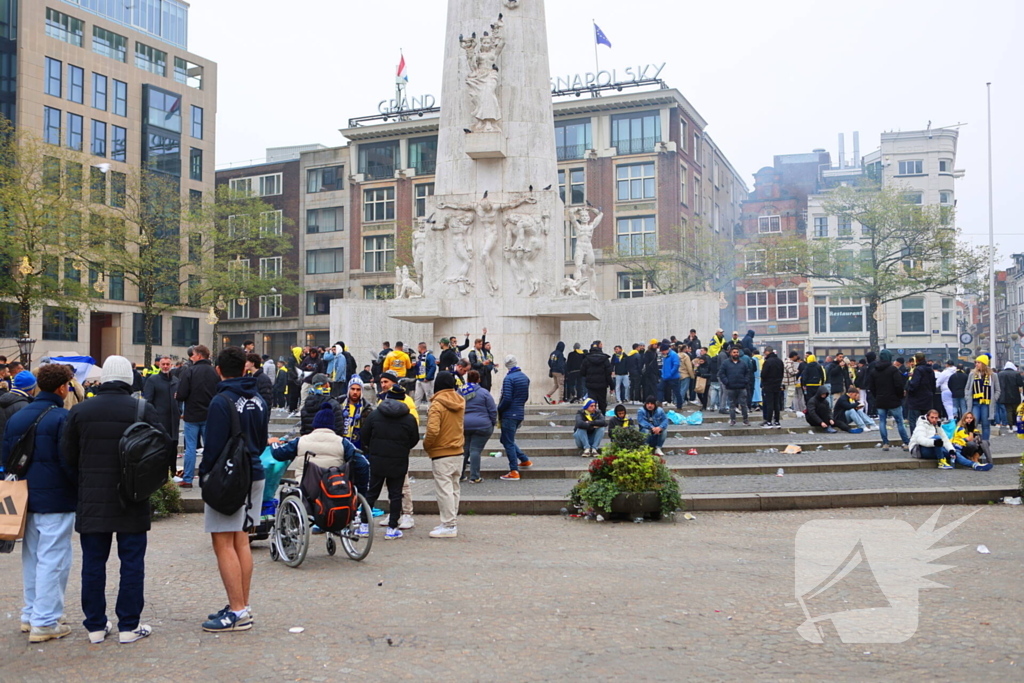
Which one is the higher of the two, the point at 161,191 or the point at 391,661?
the point at 161,191

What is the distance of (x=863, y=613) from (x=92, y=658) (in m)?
5.24

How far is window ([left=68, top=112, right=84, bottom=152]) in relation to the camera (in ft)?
173

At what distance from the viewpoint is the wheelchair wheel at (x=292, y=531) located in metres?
8.52

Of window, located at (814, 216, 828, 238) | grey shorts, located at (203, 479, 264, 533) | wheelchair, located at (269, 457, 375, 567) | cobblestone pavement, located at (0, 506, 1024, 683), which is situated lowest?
cobblestone pavement, located at (0, 506, 1024, 683)

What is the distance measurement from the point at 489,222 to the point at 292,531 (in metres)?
16.7

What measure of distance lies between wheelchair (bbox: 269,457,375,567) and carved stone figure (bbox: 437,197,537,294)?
15833mm

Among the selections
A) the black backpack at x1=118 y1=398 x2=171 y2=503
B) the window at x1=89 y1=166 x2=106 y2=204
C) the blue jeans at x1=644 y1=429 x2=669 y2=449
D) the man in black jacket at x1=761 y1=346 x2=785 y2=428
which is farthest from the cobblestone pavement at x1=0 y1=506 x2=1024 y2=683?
the window at x1=89 y1=166 x2=106 y2=204

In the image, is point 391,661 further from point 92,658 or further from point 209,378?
point 209,378

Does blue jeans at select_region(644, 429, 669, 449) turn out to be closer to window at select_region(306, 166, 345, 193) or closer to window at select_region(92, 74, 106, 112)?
window at select_region(92, 74, 106, 112)

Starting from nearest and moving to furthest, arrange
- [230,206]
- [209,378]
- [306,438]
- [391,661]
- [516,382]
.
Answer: [391,661] < [306,438] < [209,378] < [516,382] < [230,206]

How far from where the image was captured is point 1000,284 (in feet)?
271

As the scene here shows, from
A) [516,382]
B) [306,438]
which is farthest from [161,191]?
[306,438]

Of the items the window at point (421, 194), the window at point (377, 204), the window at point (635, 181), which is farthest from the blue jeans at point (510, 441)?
the window at point (377, 204)

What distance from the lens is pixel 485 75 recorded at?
24297 mm
